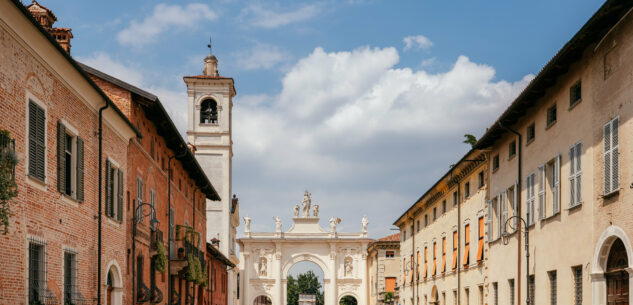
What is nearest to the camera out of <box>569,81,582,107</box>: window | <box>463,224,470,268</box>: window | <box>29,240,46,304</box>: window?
<box>29,240,46,304</box>: window

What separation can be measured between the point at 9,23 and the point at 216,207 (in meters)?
54.1

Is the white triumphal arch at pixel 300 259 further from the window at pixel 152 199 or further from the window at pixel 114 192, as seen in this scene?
the window at pixel 114 192

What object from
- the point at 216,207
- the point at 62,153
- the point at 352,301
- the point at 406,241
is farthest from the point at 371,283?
the point at 62,153

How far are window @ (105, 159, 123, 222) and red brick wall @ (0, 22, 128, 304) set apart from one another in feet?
1.07

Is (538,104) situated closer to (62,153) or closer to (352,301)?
(62,153)

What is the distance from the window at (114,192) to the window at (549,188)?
11394 mm

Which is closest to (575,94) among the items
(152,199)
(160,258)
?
(152,199)

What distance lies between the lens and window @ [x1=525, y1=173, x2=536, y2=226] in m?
23.0

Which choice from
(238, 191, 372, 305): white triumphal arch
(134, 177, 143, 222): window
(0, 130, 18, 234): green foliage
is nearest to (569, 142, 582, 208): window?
(0, 130, 18, 234): green foliage

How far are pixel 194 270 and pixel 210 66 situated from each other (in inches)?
1544

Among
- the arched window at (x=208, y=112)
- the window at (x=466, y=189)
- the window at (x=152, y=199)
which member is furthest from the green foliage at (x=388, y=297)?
the window at (x=152, y=199)

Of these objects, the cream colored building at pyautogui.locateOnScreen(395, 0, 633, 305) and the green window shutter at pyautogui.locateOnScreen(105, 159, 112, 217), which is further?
the green window shutter at pyautogui.locateOnScreen(105, 159, 112, 217)

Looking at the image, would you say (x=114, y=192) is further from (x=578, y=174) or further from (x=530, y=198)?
(x=578, y=174)

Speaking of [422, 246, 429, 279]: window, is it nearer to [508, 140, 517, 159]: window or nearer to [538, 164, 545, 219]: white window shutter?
[508, 140, 517, 159]: window
